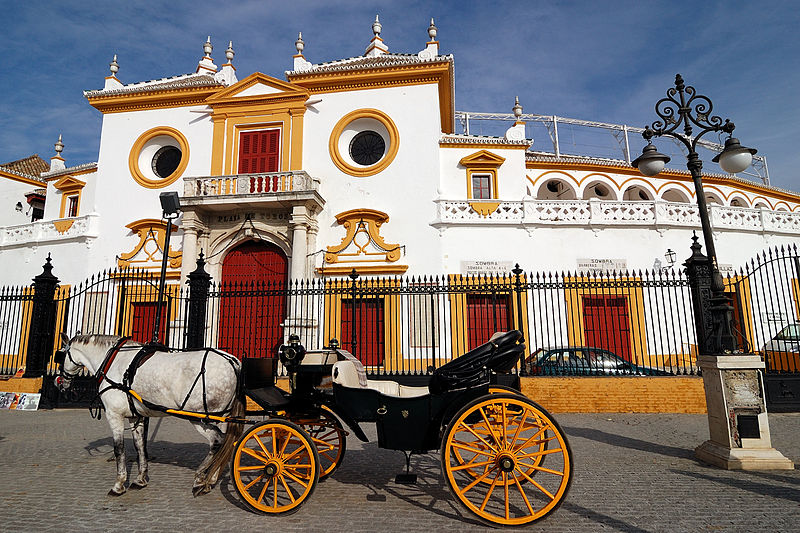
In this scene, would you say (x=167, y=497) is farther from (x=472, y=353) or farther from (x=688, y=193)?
(x=688, y=193)

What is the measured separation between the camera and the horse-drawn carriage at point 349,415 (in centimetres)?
363

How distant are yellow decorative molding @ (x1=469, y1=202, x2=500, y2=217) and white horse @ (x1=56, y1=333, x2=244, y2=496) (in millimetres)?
11773

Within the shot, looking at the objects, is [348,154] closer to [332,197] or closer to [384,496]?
[332,197]

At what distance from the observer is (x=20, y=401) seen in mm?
9766

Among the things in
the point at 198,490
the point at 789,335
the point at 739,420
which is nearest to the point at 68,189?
the point at 198,490

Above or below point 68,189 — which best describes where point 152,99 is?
above

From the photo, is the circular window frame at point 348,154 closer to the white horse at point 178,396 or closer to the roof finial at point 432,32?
the roof finial at point 432,32

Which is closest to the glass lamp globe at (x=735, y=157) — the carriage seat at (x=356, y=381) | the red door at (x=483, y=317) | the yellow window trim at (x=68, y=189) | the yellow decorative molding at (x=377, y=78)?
the carriage seat at (x=356, y=381)

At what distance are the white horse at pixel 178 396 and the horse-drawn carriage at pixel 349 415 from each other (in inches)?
0.4

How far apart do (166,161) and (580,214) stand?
15.5 m

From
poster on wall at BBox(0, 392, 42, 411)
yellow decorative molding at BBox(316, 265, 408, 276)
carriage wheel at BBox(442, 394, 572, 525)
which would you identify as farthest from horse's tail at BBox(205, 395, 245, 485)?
yellow decorative molding at BBox(316, 265, 408, 276)

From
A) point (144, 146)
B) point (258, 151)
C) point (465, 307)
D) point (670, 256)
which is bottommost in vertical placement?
point (465, 307)

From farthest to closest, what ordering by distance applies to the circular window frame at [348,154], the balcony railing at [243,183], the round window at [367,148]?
the round window at [367,148] → the circular window frame at [348,154] → the balcony railing at [243,183]

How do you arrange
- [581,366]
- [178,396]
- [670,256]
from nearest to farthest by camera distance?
[178,396], [581,366], [670,256]
